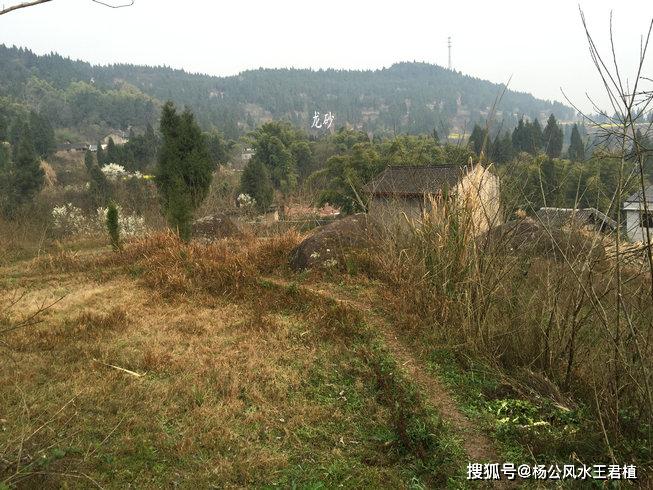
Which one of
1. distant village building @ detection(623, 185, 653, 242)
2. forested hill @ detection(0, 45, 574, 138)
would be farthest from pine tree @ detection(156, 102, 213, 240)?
forested hill @ detection(0, 45, 574, 138)

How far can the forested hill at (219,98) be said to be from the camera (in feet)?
291

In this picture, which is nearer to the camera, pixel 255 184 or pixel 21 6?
pixel 21 6

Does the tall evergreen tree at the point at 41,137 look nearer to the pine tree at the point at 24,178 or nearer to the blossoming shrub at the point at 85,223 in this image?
the pine tree at the point at 24,178

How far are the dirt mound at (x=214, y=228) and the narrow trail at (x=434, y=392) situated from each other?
25.5 feet

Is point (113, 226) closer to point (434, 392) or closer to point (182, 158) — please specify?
point (182, 158)

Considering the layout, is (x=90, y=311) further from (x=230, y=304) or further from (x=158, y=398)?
(x=158, y=398)

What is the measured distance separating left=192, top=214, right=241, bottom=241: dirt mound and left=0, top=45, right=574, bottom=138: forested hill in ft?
207

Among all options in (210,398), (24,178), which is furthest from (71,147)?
(210,398)

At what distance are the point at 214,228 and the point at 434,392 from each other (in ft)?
35.1

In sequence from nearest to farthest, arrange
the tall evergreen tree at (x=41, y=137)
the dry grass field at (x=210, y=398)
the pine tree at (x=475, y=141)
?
the dry grass field at (x=210, y=398), the pine tree at (x=475, y=141), the tall evergreen tree at (x=41, y=137)

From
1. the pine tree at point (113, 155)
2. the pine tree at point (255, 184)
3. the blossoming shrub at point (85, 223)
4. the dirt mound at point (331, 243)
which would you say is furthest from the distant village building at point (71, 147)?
the dirt mound at point (331, 243)

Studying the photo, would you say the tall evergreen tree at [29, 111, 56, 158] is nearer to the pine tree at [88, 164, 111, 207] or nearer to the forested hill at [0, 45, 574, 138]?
the forested hill at [0, 45, 574, 138]

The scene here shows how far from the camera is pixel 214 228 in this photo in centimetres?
1378

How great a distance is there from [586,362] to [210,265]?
560 cm
